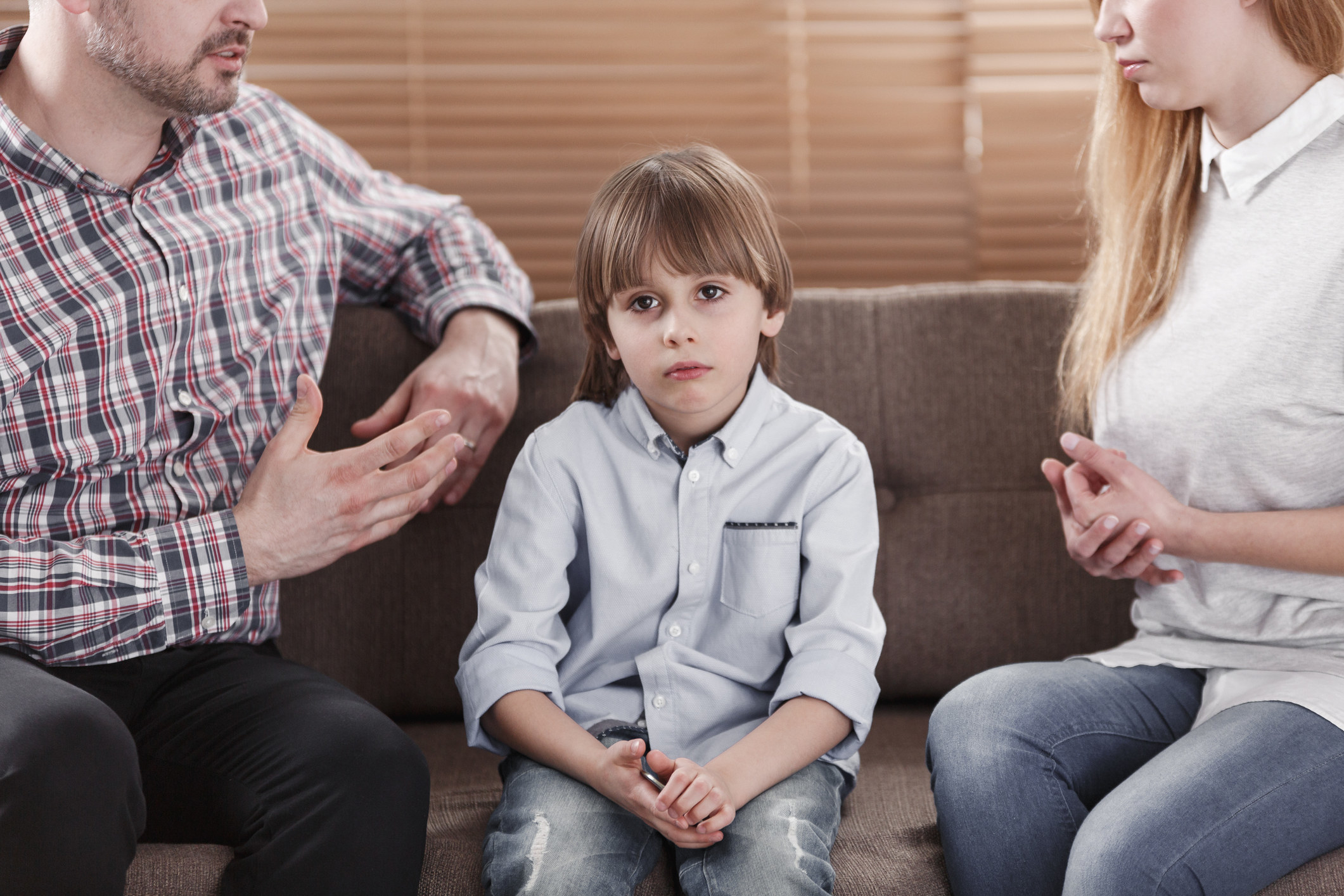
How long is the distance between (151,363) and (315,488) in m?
0.25

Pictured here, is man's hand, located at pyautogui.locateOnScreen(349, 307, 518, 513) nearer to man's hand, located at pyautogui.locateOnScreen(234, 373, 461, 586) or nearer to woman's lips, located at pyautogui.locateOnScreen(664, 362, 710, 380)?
man's hand, located at pyautogui.locateOnScreen(234, 373, 461, 586)

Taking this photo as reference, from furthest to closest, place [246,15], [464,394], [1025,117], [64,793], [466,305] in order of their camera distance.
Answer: [1025,117] → [466,305] → [464,394] → [246,15] → [64,793]

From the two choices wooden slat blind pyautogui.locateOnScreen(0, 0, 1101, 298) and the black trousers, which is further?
wooden slat blind pyautogui.locateOnScreen(0, 0, 1101, 298)

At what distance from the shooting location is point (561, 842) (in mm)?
1000

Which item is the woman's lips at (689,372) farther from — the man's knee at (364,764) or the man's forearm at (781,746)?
the man's knee at (364,764)

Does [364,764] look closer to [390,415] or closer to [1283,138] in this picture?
[390,415]

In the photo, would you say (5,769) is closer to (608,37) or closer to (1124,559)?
(1124,559)

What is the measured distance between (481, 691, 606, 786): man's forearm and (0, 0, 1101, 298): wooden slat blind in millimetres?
1049

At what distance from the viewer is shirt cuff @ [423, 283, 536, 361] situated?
1454 mm

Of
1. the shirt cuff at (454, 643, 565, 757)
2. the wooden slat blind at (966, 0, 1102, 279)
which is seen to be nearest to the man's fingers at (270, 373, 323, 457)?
the shirt cuff at (454, 643, 565, 757)

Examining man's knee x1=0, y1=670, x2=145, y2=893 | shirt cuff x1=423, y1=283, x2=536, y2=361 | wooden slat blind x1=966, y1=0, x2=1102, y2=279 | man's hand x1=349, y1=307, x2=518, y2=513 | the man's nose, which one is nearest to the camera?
man's knee x1=0, y1=670, x2=145, y2=893

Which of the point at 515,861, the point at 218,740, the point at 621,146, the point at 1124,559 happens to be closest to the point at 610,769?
the point at 515,861

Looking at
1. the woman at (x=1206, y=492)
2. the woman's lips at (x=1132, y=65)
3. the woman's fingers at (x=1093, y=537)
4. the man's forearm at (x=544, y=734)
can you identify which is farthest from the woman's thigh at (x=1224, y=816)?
the woman's lips at (x=1132, y=65)

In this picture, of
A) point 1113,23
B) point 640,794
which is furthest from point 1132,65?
point 640,794
